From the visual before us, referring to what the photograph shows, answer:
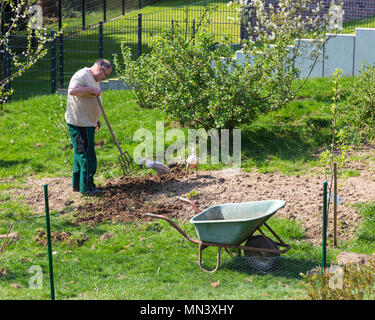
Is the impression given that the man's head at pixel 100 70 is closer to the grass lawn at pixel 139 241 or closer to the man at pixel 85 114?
the man at pixel 85 114

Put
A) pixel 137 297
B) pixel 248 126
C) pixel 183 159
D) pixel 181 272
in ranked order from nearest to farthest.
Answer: pixel 137 297, pixel 181 272, pixel 183 159, pixel 248 126

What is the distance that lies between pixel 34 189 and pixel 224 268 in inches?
169

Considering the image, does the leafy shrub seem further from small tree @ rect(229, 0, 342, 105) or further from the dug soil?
the dug soil

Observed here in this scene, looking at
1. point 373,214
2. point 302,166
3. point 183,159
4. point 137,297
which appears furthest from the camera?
point 183,159

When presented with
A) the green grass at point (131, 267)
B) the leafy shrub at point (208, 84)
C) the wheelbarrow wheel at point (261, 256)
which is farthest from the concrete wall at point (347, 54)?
the wheelbarrow wheel at point (261, 256)

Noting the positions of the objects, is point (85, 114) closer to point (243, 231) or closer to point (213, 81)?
point (213, 81)

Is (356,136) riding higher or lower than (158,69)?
lower

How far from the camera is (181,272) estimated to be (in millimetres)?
6867

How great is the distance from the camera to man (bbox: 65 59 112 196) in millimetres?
9266

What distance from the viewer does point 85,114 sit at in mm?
9438

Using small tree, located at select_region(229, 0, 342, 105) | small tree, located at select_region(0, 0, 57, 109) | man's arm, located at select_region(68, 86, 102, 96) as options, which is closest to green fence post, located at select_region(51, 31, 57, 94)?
small tree, located at select_region(0, 0, 57, 109)

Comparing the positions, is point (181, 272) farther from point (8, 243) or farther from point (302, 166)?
point (302, 166)

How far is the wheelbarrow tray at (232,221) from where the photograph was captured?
6609 millimetres

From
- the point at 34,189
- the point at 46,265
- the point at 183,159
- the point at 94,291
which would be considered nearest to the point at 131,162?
the point at 183,159
